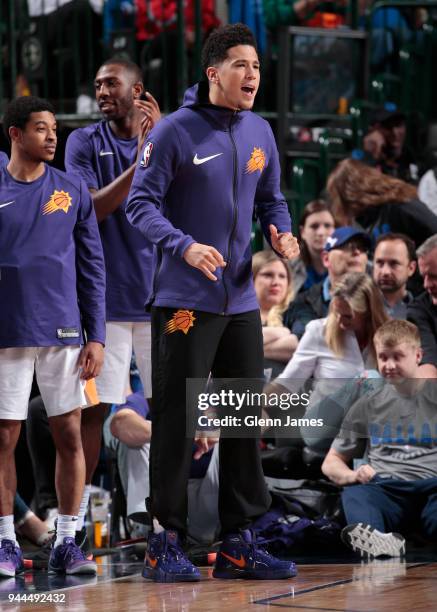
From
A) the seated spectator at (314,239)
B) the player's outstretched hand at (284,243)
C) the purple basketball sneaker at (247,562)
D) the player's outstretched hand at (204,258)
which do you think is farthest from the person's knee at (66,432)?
the seated spectator at (314,239)

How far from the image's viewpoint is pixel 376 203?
7.42 meters

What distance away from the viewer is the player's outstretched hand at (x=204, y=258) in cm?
405

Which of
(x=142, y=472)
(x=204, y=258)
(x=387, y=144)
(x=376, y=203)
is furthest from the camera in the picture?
(x=387, y=144)

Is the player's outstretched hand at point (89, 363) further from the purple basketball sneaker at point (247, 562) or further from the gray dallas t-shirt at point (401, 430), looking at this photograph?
the gray dallas t-shirt at point (401, 430)

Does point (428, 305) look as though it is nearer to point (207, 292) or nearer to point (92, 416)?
point (92, 416)

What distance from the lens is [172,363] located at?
4.33m

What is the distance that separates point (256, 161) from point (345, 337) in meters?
1.76

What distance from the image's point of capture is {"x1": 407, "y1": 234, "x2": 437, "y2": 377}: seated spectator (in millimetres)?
5926

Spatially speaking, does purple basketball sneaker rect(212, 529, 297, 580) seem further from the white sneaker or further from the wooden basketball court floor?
the white sneaker

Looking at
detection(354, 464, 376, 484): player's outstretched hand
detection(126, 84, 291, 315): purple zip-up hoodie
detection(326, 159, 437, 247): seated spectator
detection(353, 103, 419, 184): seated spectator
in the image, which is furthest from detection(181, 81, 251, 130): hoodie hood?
detection(353, 103, 419, 184): seated spectator

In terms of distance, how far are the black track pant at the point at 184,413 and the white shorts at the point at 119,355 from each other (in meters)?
0.65

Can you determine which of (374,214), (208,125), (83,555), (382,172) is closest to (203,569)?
(83,555)

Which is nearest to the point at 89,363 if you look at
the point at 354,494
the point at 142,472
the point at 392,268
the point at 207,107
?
the point at 207,107

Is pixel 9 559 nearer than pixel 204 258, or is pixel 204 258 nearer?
pixel 204 258
